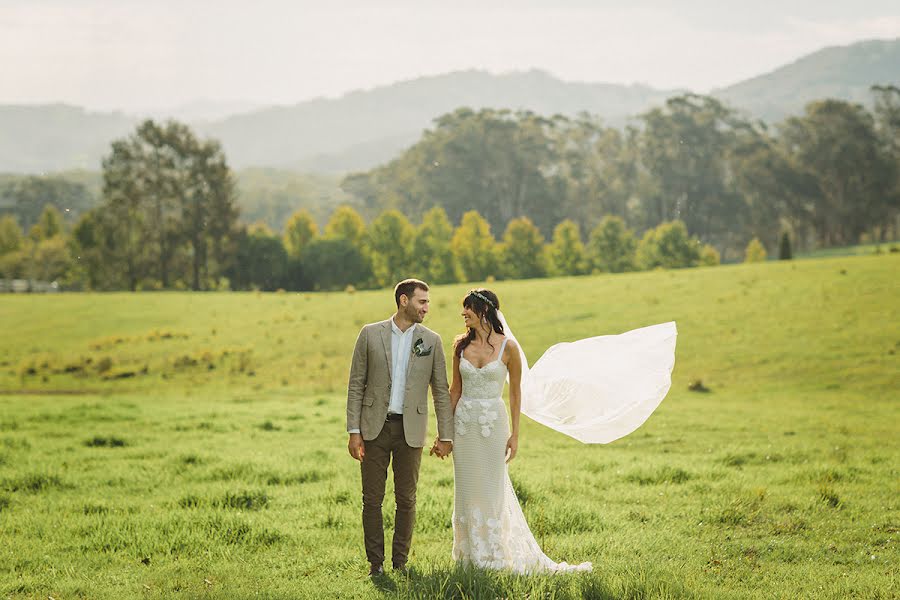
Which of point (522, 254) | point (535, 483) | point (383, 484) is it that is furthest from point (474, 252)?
point (383, 484)

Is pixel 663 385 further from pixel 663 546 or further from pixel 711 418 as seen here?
pixel 711 418

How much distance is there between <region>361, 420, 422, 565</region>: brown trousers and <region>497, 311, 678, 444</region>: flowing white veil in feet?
5.05

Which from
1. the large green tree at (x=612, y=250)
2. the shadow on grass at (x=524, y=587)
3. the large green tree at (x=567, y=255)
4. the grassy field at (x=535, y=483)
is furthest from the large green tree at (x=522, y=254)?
the shadow on grass at (x=524, y=587)

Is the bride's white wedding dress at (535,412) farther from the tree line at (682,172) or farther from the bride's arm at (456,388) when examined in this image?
the tree line at (682,172)

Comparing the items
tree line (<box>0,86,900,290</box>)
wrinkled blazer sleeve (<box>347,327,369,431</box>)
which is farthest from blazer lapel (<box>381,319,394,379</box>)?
tree line (<box>0,86,900,290</box>)

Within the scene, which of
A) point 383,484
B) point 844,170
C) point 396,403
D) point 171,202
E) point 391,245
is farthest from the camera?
point 844,170

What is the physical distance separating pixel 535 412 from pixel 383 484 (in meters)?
1.85

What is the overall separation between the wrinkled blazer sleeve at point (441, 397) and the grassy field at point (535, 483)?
124cm

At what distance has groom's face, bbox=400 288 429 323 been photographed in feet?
24.3

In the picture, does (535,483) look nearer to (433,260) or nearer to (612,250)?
(433,260)

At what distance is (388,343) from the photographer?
7.50 meters

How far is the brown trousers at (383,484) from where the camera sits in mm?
7441

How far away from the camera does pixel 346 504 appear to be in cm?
1060

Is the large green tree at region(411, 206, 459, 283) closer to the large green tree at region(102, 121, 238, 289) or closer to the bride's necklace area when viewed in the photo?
the large green tree at region(102, 121, 238, 289)
